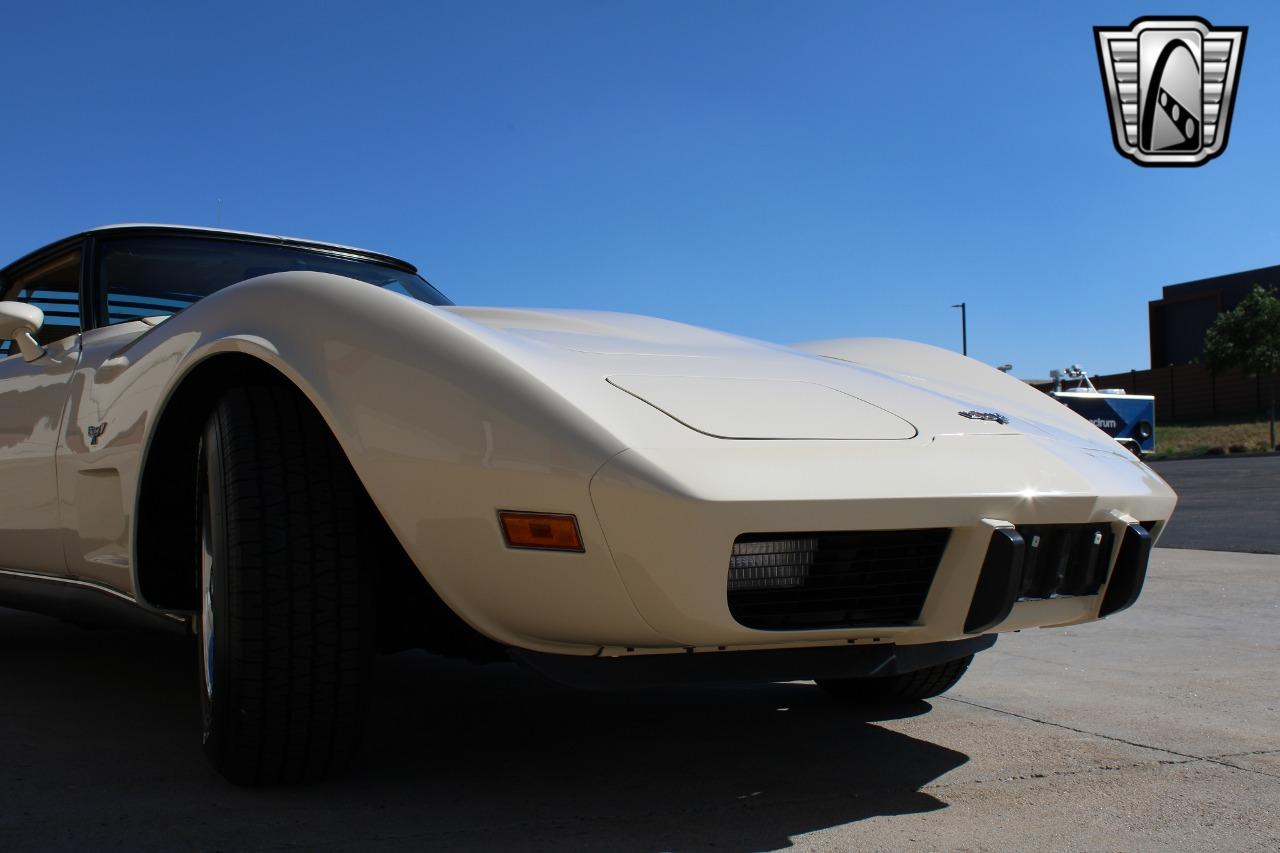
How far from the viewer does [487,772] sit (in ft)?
7.38

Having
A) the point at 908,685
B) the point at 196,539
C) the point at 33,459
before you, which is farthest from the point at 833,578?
the point at 33,459

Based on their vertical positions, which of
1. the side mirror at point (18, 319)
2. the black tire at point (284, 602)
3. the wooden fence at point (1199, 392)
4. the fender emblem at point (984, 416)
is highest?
the wooden fence at point (1199, 392)

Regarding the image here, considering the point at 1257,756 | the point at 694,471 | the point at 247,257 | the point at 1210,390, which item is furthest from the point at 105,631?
the point at 1210,390

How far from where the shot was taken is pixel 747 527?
1.70 metres

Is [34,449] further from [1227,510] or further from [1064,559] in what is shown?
[1227,510]

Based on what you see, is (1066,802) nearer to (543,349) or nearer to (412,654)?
(543,349)

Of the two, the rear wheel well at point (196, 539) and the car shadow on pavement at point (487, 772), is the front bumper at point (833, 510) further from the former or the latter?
the rear wheel well at point (196, 539)

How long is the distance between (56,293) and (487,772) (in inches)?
90.0

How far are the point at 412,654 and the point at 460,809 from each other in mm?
1922

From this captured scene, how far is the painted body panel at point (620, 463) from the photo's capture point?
5.59 ft

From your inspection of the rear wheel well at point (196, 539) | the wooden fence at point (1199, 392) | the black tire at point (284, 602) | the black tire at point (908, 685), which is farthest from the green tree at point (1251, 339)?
the black tire at point (284, 602)

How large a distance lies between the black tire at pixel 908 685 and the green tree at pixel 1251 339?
3282 centimetres

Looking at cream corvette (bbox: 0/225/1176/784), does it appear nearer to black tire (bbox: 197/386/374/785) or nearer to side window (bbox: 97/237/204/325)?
black tire (bbox: 197/386/374/785)

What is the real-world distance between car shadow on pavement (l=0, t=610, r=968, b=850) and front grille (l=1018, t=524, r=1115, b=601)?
436mm
